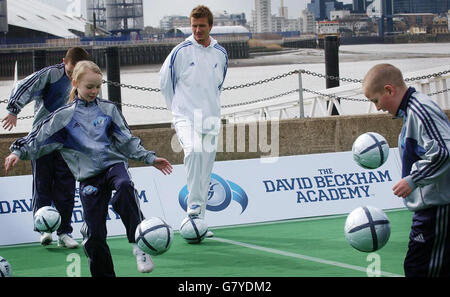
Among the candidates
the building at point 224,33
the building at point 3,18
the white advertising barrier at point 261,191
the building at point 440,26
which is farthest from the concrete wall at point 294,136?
the building at point 440,26

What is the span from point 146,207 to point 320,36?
333 feet

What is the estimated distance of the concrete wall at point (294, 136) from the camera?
12.5 m

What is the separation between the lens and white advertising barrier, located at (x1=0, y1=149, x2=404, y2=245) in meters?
10.1

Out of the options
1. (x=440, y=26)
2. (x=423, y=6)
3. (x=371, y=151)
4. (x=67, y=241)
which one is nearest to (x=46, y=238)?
(x=67, y=241)

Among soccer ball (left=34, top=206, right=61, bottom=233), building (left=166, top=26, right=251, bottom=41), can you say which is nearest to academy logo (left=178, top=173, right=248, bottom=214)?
soccer ball (left=34, top=206, right=61, bottom=233)

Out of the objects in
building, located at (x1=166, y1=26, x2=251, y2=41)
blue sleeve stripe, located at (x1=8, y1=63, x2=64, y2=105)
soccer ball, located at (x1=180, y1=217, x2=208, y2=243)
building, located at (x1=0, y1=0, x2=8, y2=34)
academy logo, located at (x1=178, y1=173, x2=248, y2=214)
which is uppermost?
building, located at (x1=0, y1=0, x2=8, y2=34)

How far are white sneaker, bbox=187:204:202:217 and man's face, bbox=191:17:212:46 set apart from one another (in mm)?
1804

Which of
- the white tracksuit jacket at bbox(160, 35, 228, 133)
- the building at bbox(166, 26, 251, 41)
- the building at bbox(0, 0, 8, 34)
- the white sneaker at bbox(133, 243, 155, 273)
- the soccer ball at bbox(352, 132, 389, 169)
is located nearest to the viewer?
the white sneaker at bbox(133, 243, 155, 273)

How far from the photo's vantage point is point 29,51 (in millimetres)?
95500

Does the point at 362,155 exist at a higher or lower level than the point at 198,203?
higher

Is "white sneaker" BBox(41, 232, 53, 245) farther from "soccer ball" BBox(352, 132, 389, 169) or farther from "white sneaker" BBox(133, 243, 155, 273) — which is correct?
"soccer ball" BBox(352, 132, 389, 169)

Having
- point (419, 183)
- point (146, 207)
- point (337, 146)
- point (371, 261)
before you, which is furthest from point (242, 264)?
point (337, 146)

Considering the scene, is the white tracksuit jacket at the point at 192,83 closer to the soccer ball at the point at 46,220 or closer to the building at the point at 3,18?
the soccer ball at the point at 46,220
